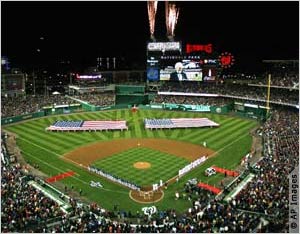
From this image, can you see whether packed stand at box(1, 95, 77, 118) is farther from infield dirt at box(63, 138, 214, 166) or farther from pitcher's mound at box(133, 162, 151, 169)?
pitcher's mound at box(133, 162, 151, 169)

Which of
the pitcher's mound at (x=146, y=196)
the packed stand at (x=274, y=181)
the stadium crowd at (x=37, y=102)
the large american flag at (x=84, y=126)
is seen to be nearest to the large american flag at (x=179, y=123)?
the large american flag at (x=84, y=126)

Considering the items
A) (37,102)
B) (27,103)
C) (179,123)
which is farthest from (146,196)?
(37,102)

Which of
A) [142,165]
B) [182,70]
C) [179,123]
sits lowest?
[142,165]

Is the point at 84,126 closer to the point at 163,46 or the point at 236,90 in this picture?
the point at 163,46

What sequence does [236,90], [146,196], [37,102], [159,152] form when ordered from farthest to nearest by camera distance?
[236,90]
[37,102]
[159,152]
[146,196]

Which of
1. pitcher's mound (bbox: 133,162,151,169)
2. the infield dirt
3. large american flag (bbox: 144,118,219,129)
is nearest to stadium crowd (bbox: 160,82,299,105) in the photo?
large american flag (bbox: 144,118,219,129)

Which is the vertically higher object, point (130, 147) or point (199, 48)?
point (199, 48)

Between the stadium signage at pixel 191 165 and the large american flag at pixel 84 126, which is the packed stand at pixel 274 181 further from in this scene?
the large american flag at pixel 84 126
